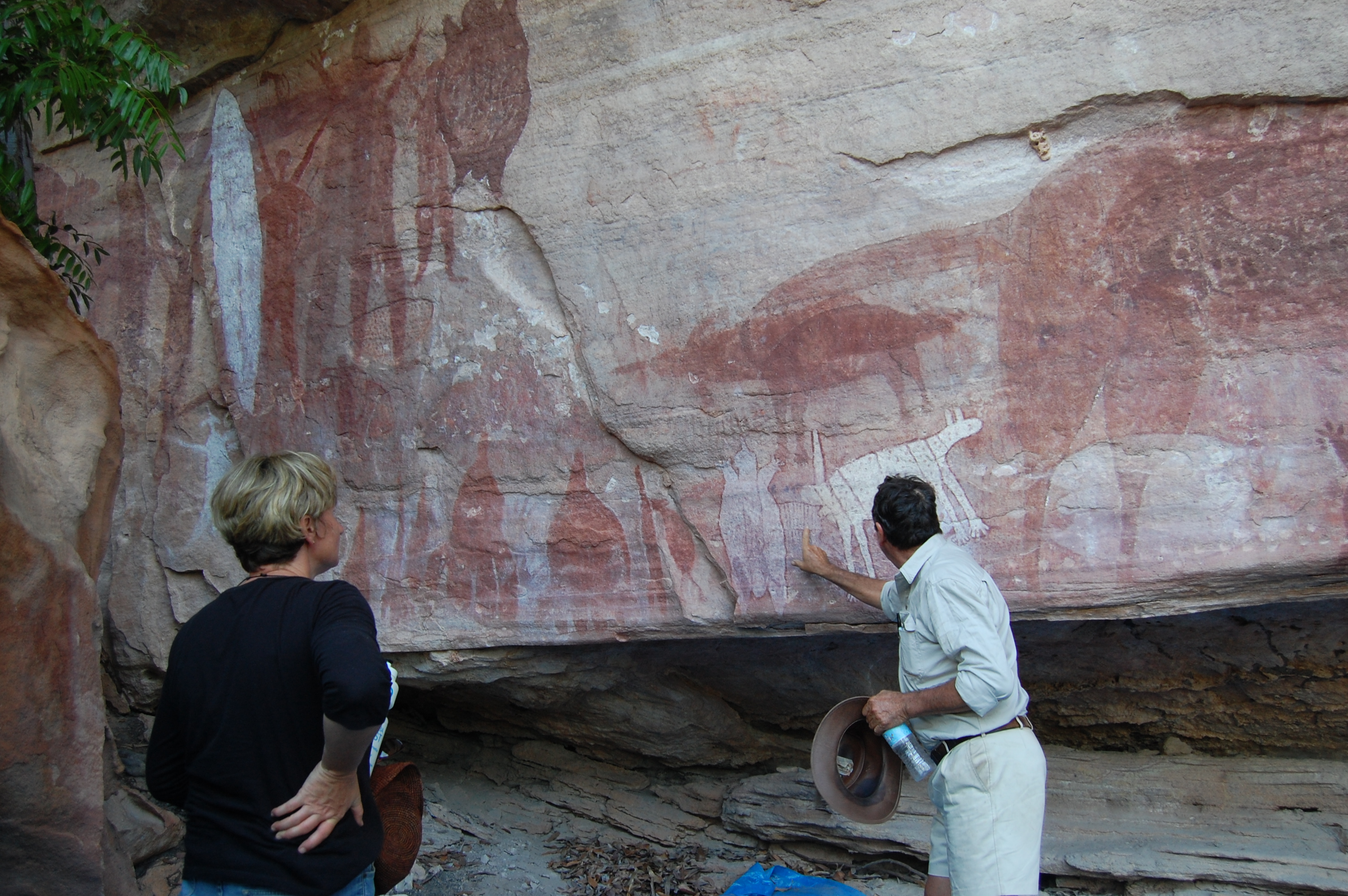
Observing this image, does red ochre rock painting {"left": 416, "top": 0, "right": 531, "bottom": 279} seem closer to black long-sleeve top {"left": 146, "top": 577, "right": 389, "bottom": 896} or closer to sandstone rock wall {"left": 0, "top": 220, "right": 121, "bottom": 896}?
sandstone rock wall {"left": 0, "top": 220, "right": 121, "bottom": 896}

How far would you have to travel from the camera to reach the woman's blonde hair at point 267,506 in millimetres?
1468

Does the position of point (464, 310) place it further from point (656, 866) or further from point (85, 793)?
point (656, 866)

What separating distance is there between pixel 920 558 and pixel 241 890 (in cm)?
137

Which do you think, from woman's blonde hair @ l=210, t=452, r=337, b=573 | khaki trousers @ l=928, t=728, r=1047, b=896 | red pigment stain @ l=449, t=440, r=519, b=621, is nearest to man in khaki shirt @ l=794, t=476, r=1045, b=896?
khaki trousers @ l=928, t=728, r=1047, b=896

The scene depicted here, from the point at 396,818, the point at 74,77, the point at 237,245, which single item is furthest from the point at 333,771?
the point at 237,245

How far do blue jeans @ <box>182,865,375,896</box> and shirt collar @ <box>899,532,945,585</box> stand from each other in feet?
3.89

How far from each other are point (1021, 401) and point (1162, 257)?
48cm

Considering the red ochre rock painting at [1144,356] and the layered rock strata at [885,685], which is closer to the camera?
the red ochre rock painting at [1144,356]

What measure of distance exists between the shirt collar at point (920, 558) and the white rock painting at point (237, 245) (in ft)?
8.13

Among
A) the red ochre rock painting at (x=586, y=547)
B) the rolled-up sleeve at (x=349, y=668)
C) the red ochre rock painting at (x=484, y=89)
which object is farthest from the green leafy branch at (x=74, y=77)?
the rolled-up sleeve at (x=349, y=668)

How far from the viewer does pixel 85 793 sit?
2021 mm

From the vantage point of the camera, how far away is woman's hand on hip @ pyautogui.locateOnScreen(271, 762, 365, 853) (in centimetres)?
132

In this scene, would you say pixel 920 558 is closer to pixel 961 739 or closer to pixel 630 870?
pixel 961 739

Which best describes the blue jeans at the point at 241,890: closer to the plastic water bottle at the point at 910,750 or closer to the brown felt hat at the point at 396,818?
the brown felt hat at the point at 396,818
